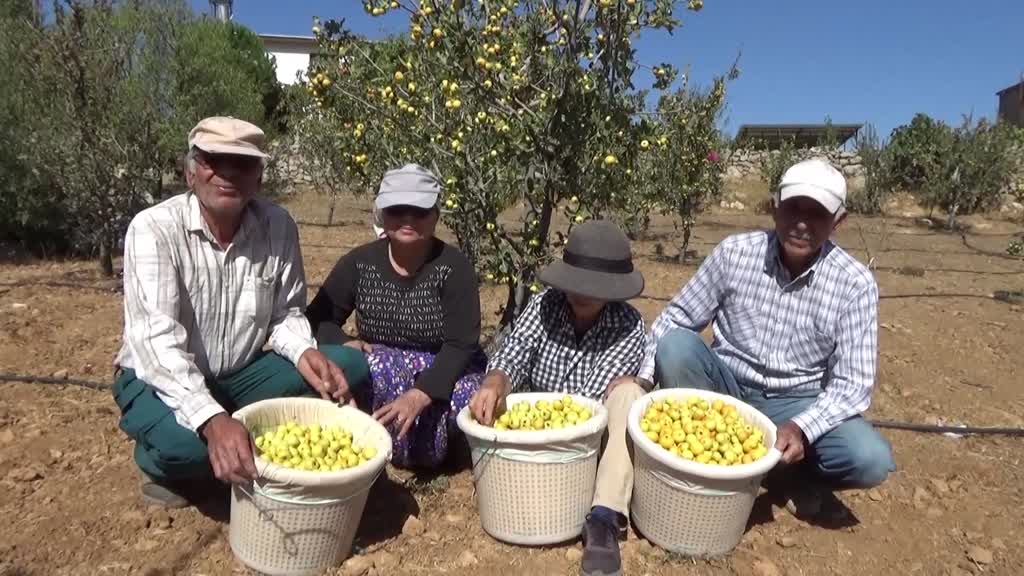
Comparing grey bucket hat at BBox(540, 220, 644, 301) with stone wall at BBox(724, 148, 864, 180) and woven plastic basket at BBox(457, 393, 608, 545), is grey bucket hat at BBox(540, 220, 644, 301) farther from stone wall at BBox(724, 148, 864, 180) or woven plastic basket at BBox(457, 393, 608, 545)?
stone wall at BBox(724, 148, 864, 180)

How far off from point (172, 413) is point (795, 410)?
227 cm

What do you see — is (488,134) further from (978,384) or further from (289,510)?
(978,384)

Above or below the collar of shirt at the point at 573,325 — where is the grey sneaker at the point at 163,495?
below

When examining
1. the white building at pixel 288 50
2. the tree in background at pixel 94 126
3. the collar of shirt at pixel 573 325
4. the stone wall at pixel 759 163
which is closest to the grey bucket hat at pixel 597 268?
the collar of shirt at pixel 573 325

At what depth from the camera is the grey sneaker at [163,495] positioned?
8.86ft

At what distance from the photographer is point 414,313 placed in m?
2.94

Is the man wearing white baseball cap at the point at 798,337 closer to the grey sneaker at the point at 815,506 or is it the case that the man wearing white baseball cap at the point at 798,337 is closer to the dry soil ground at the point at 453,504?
the grey sneaker at the point at 815,506

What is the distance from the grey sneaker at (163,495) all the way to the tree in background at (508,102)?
→ 1710 mm

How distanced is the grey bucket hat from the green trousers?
863mm

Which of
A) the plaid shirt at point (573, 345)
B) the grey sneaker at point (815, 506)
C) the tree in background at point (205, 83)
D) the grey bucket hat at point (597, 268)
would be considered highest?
the tree in background at point (205, 83)

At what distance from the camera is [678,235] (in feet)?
36.3

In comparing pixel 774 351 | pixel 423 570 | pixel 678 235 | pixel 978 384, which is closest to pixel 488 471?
pixel 423 570

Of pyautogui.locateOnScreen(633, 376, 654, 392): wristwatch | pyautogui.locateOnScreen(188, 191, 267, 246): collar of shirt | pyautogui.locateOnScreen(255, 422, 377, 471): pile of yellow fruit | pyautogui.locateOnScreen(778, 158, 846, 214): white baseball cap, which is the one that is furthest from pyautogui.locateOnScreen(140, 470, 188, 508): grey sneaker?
pyautogui.locateOnScreen(778, 158, 846, 214): white baseball cap

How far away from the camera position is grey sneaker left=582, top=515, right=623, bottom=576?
2348 millimetres
